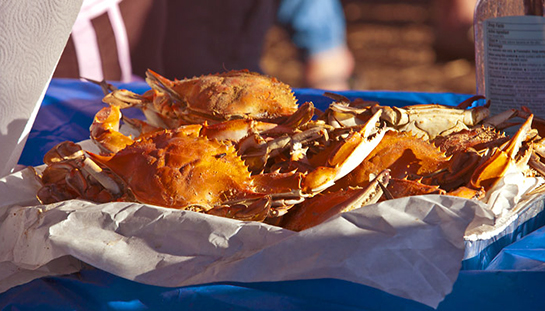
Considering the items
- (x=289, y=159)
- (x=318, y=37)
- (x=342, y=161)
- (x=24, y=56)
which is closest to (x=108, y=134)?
(x=24, y=56)

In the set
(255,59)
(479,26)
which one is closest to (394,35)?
(255,59)

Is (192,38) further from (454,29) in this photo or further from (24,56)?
(454,29)

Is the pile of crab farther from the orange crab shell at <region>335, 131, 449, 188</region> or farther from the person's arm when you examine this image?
the person's arm

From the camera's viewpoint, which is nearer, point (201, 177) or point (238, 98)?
point (201, 177)

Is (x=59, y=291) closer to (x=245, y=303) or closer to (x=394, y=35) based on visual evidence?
(x=245, y=303)

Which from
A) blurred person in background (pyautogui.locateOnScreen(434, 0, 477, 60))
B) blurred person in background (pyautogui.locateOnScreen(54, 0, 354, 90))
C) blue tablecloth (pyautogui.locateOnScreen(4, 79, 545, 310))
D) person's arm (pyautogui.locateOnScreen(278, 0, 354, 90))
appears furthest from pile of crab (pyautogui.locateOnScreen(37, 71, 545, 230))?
blurred person in background (pyautogui.locateOnScreen(434, 0, 477, 60))

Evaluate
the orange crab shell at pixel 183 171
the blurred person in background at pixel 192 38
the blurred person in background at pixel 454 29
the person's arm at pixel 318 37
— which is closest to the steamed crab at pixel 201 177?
the orange crab shell at pixel 183 171
